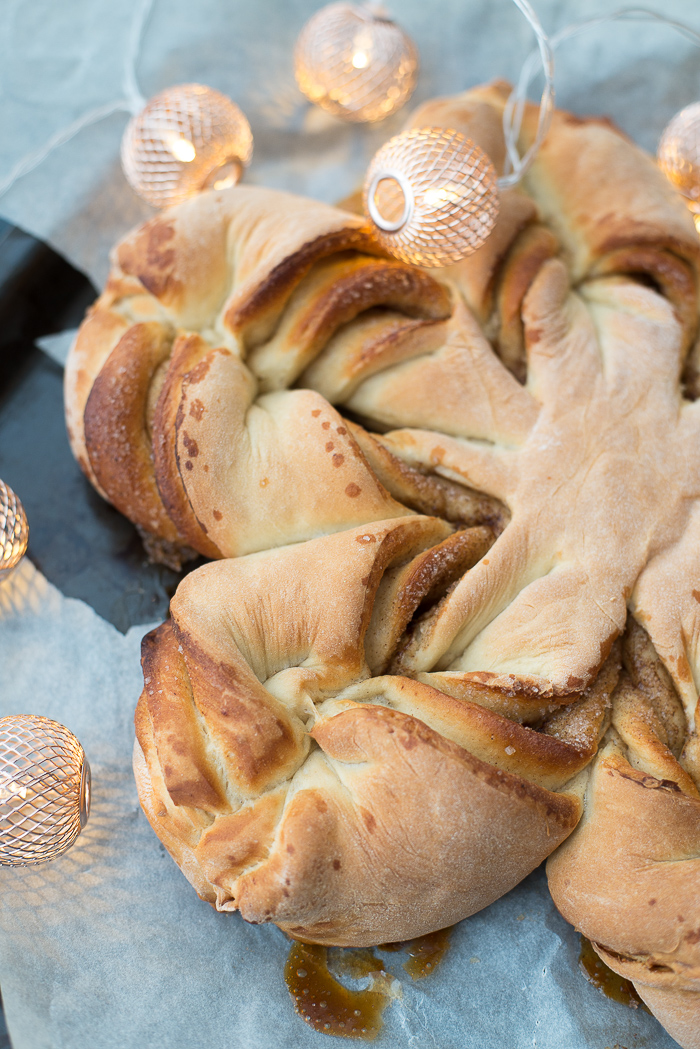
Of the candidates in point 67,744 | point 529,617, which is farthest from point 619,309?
point 67,744

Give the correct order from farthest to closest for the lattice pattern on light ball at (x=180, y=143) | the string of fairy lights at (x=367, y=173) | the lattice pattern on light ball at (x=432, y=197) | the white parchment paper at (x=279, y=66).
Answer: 1. the white parchment paper at (x=279, y=66)
2. the lattice pattern on light ball at (x=180, y=143)
3. the lattice pattern on light ball at (x=432, y=197)
4. the string of fairy lights at (x=367, y=173)

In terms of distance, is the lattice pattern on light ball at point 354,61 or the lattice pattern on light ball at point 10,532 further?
the lattice pattern on light ball at point 354,61

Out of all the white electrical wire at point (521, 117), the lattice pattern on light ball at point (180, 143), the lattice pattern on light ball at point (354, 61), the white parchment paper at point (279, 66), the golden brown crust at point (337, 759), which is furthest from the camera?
the white parchment paper at point (279, 66)

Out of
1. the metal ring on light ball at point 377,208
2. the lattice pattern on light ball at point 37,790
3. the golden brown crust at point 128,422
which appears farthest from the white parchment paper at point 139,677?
the metal ring on light ball at point 377,208

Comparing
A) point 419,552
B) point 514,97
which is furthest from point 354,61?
point 419,552

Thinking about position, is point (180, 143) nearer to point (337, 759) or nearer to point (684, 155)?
point (684, 155)

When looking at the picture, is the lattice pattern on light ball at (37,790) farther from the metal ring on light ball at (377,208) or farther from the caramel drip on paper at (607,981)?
the metal ring on light ball at (377,208)
